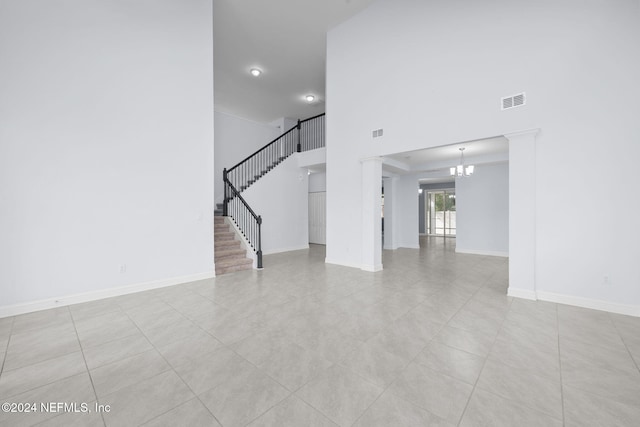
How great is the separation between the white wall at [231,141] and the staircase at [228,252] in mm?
2663

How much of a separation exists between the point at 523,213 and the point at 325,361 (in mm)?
3781

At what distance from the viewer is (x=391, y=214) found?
9.35m

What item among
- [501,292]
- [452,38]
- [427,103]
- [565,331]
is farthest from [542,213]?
[452,38]

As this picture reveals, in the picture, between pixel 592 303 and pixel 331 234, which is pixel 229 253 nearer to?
pixel 331 234

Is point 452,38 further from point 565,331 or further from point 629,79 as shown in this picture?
point 565,331

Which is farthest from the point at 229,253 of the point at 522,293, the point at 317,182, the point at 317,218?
the point at 522,293

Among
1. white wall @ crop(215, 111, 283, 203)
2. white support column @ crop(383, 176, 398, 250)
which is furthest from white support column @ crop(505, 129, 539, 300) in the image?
white wall @ crop(215, 111, 283, 203)

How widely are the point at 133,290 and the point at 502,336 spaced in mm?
5343

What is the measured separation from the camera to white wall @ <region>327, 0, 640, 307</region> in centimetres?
337

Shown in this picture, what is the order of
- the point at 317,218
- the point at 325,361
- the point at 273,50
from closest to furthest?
the point at 325,361, the point at 273,50, the point at 317,218

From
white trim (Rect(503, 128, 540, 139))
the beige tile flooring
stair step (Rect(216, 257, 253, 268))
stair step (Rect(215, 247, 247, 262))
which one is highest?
white trim (Rect(503, 128, 540, 139))

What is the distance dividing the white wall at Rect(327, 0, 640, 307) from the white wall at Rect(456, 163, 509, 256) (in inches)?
172

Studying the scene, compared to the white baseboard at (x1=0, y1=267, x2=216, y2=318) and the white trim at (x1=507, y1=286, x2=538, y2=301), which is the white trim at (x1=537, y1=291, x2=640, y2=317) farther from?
the white baseboard at (x1=0, y1=267, x2=216, y2=318)

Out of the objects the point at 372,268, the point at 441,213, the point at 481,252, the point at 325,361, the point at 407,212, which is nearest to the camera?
the point at 325,361
